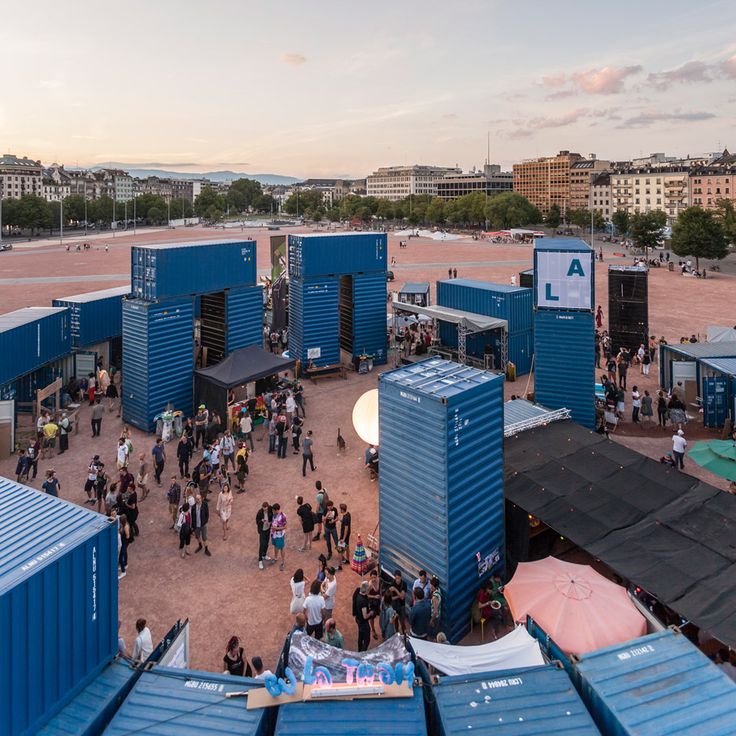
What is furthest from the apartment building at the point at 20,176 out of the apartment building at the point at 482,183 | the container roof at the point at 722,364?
the container roof at the point at 722,364

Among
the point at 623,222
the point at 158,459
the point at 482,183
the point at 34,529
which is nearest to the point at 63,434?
the point at 158,459

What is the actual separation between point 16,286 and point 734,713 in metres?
51.9

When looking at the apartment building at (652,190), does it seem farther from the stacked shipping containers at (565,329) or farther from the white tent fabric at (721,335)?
the stacked shipping containers at (565,329)

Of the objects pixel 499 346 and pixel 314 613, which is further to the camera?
pixel 499 346

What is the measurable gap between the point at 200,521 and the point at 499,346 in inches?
617

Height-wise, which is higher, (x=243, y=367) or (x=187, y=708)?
(x=243, y=367)

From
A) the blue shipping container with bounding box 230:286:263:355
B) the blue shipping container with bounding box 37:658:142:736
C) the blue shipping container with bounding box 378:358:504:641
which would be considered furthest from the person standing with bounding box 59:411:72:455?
the blue shipping container with bounding box 37:658:142:736

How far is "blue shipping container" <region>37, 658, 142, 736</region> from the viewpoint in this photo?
6.04 metres

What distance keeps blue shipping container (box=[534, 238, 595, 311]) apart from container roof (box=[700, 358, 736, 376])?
4844 millimetres

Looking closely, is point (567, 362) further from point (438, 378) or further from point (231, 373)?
point (231, 373)

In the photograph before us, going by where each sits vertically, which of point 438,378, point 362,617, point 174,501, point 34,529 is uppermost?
point 438,378

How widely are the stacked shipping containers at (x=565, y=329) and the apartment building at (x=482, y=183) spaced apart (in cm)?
17528

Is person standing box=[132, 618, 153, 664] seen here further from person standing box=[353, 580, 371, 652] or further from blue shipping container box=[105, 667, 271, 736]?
person standing box=[353, 580, 371, 652]

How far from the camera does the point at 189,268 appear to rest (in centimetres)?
1922
